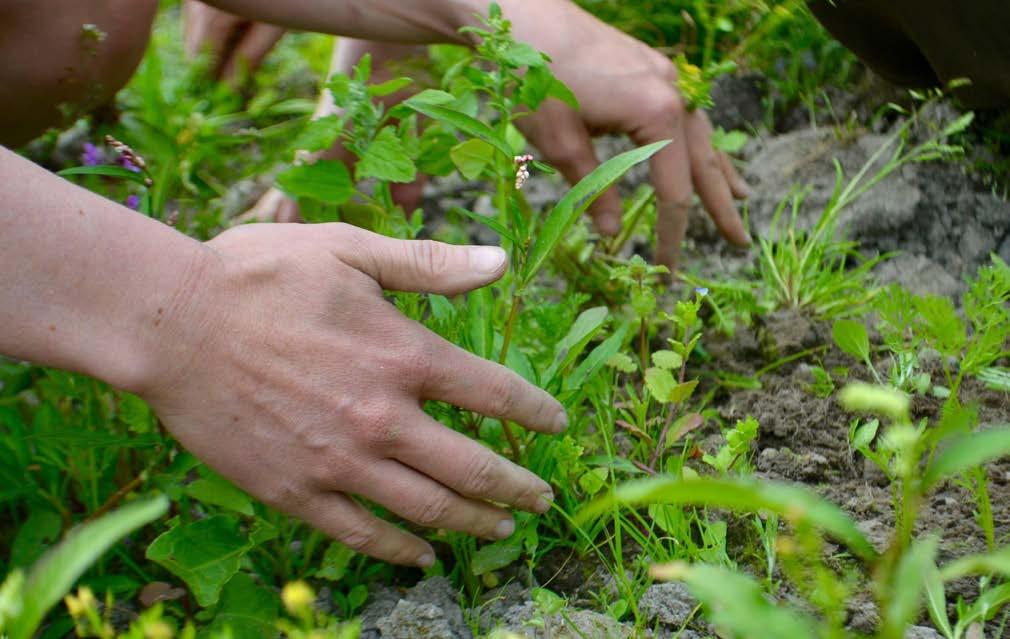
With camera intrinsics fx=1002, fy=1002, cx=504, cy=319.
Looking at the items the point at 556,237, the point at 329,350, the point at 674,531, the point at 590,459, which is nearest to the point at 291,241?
the point at 329,350

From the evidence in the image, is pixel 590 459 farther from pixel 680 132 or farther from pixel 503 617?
pixel 680 132

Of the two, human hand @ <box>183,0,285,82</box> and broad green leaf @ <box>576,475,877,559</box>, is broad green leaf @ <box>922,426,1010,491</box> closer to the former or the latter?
broad green leaf @ <box>576,475,877,559</box>

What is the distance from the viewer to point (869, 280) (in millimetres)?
2172

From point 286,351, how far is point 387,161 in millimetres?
405

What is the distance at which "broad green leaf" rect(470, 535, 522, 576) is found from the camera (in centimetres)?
152

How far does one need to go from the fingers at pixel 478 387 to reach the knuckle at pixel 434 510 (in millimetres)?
132

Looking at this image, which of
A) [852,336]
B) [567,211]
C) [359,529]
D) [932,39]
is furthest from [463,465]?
[932,39]

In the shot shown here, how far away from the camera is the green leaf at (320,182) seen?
1643mm

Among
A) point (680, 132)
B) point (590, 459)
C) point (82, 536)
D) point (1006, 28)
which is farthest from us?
point (680, 132)

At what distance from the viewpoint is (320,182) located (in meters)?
1.65

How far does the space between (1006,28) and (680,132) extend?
62cm

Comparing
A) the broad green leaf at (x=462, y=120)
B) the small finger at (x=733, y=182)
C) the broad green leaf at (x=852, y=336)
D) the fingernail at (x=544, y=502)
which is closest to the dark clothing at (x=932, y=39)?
the small finger at (x=733, y=182)

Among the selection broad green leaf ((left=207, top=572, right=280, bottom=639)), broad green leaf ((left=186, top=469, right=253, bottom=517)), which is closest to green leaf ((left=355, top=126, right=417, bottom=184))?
broad green leaf ((left=186, top=469, right=253, bottom=517))

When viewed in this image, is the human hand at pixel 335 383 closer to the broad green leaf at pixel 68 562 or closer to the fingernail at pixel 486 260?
the fingernail at pixel 486 260
